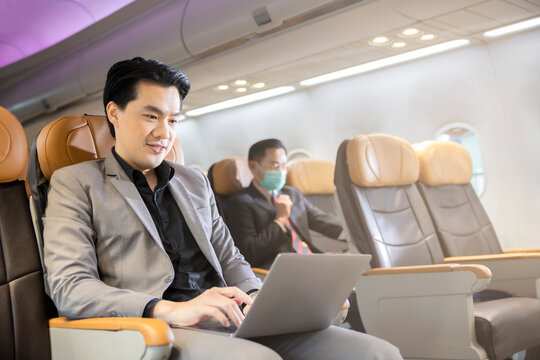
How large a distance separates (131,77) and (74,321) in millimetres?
777

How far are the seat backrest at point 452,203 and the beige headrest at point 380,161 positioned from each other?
10.6 inches

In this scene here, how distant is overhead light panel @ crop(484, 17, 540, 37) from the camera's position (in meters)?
5.12

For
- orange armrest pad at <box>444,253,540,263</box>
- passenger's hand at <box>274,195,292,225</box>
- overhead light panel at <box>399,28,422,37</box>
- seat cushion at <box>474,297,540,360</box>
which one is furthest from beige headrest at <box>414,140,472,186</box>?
overhead light panel at <box>399,28,422,37</box>

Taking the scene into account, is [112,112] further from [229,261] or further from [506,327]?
[506,327]

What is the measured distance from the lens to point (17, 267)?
67.4 inches

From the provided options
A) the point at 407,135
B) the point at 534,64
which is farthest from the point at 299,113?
the point at 534,64

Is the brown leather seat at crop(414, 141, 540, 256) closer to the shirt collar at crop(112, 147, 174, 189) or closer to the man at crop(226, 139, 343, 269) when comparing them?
the man at crop(226, 139, 343, 269)

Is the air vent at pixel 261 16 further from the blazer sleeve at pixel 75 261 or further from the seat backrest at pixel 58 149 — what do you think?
the blazer sleeve at pixel 75 261

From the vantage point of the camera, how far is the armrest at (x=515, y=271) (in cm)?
303

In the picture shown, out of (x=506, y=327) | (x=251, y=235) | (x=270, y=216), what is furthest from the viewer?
(x=270, y=216)

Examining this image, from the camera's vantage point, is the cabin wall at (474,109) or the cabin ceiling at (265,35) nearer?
the cabin ceiling at (265,35)

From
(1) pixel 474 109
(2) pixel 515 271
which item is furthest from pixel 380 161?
(1) pixel 474 109

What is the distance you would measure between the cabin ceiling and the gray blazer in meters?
2.77

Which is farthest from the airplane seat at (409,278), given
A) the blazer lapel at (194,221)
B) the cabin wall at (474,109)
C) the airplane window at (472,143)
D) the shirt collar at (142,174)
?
the airplane window at (472,143)
